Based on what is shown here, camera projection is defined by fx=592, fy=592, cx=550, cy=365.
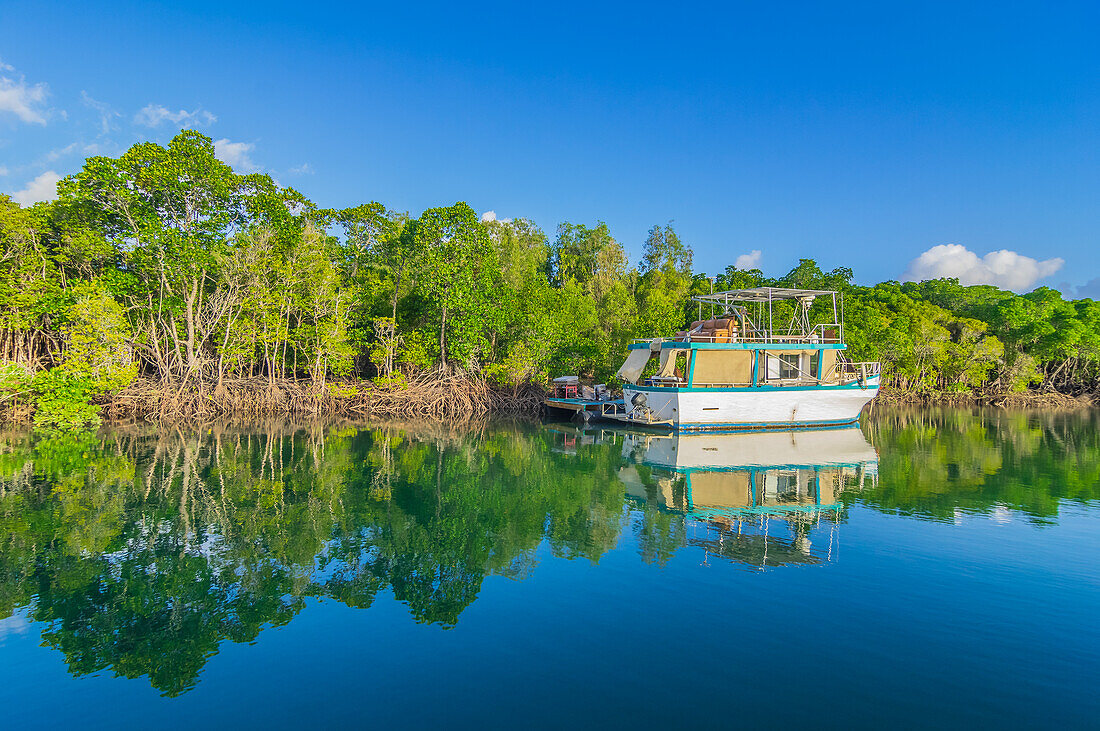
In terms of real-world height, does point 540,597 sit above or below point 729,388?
below

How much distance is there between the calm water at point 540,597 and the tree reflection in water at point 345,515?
0.07 m

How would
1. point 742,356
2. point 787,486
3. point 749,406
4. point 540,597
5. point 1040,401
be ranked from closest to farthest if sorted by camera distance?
point 540,597
point 787,486
point 749,406
point 742,356
point 1040,401

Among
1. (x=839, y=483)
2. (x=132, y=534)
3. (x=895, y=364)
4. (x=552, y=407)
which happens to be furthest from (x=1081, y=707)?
(x=895, y=364)

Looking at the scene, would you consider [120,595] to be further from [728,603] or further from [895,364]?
[895,364]

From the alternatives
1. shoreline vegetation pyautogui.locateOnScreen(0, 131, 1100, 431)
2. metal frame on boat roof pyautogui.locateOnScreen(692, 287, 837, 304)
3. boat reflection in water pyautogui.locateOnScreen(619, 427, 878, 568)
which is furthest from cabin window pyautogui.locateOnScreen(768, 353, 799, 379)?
shoreline vegetation pyautogui.locateOnScreen(0, 131, 1100, 431)

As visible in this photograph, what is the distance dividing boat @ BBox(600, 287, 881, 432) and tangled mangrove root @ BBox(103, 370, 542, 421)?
8.10m

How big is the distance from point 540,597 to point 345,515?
5181 millimetres

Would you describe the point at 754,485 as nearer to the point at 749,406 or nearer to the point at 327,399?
the point at 749,406

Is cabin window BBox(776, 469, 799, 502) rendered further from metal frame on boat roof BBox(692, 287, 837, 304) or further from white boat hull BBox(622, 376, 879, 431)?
metal frame on boat roof BBox(692, 287, 837, 304)

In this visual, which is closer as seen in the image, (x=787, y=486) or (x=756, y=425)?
(x=787, y=486)

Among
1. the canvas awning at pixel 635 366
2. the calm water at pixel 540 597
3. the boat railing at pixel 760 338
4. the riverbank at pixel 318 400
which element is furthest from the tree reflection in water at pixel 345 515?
the boat railing at pixel 760 338

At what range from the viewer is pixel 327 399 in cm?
2947

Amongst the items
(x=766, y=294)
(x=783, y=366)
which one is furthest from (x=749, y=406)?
(x=766, y=294)

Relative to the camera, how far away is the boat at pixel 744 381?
945 inches
